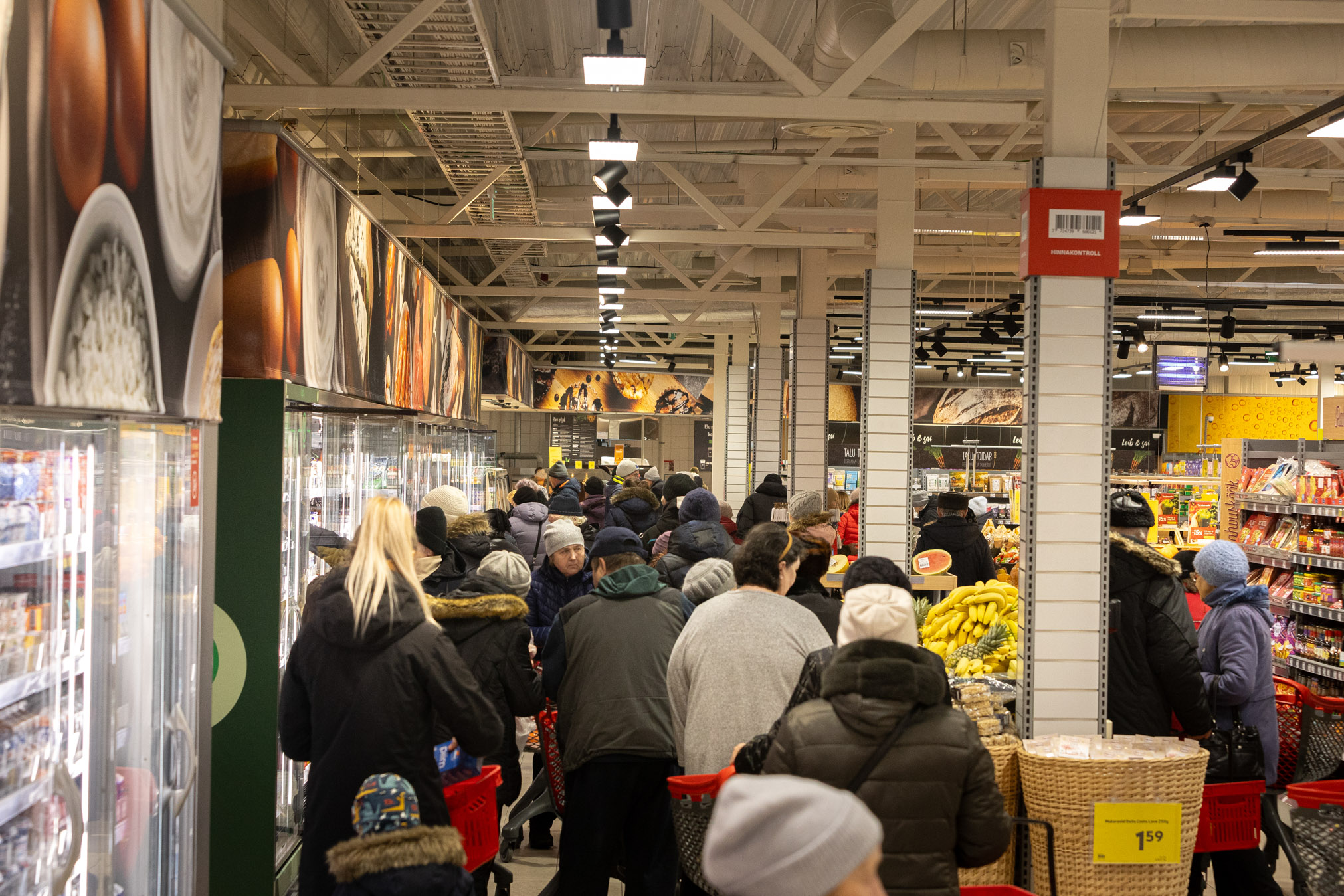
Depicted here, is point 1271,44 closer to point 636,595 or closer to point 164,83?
point 636,595

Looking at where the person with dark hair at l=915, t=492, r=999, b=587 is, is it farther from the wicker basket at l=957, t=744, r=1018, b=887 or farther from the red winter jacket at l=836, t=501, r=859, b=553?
the wicker basket at l=957, t=744, r=1018, b=887

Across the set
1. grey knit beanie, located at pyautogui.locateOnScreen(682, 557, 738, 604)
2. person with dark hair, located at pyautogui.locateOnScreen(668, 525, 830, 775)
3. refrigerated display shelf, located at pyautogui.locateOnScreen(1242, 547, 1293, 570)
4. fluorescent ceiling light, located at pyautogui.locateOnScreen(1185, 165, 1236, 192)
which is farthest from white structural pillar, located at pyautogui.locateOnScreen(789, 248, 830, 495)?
person with dark hair, located at pyautogui.locateOnScreen(668, 525, 830, 775)

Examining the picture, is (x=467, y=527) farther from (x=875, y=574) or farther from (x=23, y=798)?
(x=23, y=798)

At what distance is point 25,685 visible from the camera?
2754mm

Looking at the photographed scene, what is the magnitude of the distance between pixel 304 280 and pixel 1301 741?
5.33m

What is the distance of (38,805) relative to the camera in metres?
2.84

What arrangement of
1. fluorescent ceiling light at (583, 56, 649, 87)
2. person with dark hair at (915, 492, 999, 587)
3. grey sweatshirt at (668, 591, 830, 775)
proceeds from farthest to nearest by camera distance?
person with dark hair at (915, 492, 999, 587)
fluorescent ceiling light at (583, 56, 649, 87)
grey sweatshirt at (668, 591, 830, 775)

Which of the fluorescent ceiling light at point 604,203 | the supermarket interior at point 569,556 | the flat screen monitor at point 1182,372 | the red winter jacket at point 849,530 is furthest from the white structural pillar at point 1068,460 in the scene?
the flat screen monitor at point 1182,372

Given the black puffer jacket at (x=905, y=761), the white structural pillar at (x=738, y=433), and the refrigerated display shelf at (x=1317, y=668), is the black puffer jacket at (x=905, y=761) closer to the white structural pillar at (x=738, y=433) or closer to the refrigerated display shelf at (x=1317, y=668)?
the refrigerated display shelf at (x=1317, y=668)

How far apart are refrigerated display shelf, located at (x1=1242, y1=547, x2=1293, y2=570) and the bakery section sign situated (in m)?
20.7

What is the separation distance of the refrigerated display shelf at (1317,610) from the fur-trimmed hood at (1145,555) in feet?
13.3

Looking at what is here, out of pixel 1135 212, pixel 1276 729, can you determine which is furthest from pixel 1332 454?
pixel 1276 729

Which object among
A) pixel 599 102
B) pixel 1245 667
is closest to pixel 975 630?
pixel 1245 667

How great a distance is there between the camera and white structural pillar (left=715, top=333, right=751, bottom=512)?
21.5m
